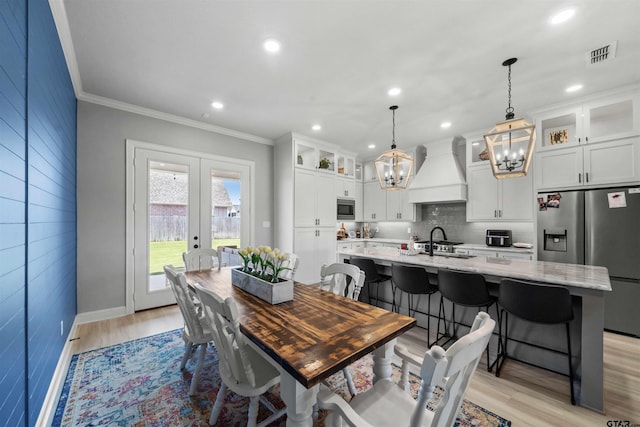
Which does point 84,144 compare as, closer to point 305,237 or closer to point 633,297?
point 305,237

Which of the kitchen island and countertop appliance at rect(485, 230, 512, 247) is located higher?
countertop appliance at rect(485, 230, 512, 247)

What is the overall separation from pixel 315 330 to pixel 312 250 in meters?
3.63

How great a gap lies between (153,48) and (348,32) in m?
1.76

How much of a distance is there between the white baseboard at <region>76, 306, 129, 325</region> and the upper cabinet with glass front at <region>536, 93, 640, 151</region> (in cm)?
617

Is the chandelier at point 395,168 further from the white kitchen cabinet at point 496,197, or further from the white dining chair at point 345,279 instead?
the white kitchen cabinet at point 496,197

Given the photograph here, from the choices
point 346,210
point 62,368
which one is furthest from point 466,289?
point 346,210

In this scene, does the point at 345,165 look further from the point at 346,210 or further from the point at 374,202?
the point at 374,202

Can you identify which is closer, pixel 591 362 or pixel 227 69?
pixel 591 362

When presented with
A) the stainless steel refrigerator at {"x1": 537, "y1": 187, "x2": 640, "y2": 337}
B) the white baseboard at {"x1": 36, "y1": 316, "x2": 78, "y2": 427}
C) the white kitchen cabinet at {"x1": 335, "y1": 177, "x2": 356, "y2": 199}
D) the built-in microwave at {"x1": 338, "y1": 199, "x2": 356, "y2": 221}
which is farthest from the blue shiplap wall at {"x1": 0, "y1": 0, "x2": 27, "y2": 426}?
the stainless steel refrigerator at {"x1": 537, "y1": 187, "x2": 640, "y2": 337}

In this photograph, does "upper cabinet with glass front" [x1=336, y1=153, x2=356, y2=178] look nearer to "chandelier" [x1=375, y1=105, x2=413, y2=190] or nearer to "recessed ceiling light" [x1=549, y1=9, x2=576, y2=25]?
"chandelier" [x1=375, y1=105, x2=413, y2=190]

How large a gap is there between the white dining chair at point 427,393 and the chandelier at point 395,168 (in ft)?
7.65

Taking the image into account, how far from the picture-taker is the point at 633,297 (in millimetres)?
2865

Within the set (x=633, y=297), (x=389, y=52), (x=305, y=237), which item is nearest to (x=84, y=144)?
(x=305, y=237)

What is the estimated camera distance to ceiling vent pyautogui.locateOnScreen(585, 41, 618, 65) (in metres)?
2.27
